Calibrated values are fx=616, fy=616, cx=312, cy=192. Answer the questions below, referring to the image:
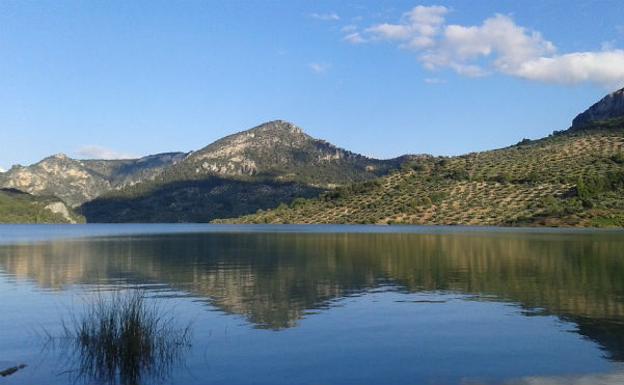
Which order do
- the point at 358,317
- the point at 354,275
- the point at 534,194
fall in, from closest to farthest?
1. the point at 358,317
2. the point at 354,275
3. the point at 534,194

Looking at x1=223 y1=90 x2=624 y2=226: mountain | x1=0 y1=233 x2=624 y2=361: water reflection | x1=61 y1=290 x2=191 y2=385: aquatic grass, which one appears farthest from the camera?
x1=223 y1=90 x2=624 y2=226: mountain

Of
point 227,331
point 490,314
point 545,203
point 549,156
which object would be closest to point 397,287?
point 490,314

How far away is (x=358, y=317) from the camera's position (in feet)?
96.2

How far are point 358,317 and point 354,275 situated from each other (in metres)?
18.7

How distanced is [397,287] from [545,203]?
131942 millimetres

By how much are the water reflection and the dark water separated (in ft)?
0.52

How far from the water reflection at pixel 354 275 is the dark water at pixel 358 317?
16 cm

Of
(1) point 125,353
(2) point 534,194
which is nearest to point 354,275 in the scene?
(1) point 125,353

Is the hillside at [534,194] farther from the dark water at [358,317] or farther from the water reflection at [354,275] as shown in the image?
the dark water at [358,317]

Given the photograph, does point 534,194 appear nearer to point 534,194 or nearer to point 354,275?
point 534,194

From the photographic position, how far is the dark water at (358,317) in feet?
63.9

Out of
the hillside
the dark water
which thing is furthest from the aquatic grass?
the hillside

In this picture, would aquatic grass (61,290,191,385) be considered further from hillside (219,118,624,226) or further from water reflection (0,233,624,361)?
hillside (219,118,624,226)

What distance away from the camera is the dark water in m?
19.5
